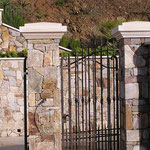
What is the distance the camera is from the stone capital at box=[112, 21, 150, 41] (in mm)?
4703

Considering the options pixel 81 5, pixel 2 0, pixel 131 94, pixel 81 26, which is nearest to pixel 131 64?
pixel 131 94

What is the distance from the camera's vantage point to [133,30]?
4.70m

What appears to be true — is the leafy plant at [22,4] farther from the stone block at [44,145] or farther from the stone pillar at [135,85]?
the stone block at [44,145]

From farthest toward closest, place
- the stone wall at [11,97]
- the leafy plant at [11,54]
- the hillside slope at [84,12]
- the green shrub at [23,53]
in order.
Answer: the hillside slope at [84,12] < the green shrub at [23,53] < the leafy plant at [11,54] < the stone wall at [11,97]

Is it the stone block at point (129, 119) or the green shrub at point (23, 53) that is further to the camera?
the green shrub at point (23, 53)

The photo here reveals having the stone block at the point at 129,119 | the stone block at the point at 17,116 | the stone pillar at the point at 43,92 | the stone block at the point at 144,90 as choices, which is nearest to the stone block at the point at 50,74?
the stone pillar at the point at 43,92

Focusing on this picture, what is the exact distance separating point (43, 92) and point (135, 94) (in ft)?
4.90

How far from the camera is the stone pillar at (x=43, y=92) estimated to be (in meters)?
4.70

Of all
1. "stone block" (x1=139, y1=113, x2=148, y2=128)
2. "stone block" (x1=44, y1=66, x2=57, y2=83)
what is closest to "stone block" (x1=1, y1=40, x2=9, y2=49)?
"stone block" (x1=44, y1=66, x2=57, y2=83)

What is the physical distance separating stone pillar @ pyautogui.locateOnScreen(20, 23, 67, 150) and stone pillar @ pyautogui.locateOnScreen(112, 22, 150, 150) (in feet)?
3.51

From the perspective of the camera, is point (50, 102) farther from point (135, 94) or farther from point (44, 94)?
point (135, 94)

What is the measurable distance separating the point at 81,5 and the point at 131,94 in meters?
14.3

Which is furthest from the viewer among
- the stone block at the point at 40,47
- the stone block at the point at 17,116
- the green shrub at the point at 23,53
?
the green shrub at the point at 23,53

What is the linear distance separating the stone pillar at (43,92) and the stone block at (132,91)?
1.12 meters
